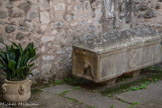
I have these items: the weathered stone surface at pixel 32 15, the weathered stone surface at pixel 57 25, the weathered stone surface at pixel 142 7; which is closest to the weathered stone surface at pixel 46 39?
the weathered stone surface at pixel 57 25

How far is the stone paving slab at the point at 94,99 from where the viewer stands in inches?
193

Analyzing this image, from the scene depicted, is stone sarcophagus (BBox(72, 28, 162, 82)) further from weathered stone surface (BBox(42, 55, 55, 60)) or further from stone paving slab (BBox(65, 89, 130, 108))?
weathered stone surface (BBox(42, 55, 55, 60))

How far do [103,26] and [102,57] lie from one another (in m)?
1.53

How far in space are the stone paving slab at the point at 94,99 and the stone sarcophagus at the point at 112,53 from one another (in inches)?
11.0

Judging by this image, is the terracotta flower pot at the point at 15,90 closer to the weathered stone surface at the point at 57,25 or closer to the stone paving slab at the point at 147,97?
the weathered stone surface at the point at 57,25

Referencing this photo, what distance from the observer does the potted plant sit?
4.56m

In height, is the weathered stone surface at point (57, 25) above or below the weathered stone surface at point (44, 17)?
below

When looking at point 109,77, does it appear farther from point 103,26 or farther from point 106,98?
point 103,26

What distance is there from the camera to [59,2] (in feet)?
19.1

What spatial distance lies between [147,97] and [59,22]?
2136 millimetres

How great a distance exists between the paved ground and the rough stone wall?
54 cm

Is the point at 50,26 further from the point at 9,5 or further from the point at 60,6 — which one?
the point at 9,5

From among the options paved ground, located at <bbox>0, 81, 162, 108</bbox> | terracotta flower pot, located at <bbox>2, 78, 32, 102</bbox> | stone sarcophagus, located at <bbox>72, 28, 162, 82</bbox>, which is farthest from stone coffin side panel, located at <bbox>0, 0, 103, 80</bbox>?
terracotta flower pot, located at <bbox>2, 78, 32, 102</bbox>

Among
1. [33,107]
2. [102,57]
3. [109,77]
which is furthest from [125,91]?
[33,107]
